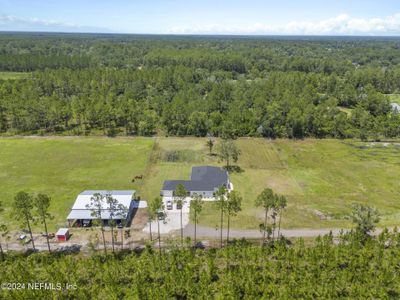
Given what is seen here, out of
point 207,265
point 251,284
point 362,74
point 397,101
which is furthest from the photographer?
point 362,74

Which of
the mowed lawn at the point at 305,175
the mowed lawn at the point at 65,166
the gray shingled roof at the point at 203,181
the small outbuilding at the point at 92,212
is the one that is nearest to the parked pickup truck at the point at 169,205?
the gray shingled roof at the point at 203,181

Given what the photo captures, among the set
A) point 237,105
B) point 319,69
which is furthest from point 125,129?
point 319,69

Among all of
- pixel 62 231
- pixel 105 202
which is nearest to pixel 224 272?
pixel 105 202

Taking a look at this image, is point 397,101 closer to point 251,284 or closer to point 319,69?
point 319,69

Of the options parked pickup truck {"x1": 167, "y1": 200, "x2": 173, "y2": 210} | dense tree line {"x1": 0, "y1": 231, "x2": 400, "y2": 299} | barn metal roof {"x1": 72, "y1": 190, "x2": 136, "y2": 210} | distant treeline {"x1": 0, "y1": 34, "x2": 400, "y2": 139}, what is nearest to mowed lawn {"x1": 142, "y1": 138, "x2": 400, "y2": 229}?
barn metal roof {"x1": 72, "y1": 190, "x2": 136, "y2": 210}

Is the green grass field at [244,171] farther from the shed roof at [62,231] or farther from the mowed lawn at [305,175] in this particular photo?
the shed roof at [62,231]

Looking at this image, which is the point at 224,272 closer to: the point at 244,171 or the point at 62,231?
the point at 62,231
